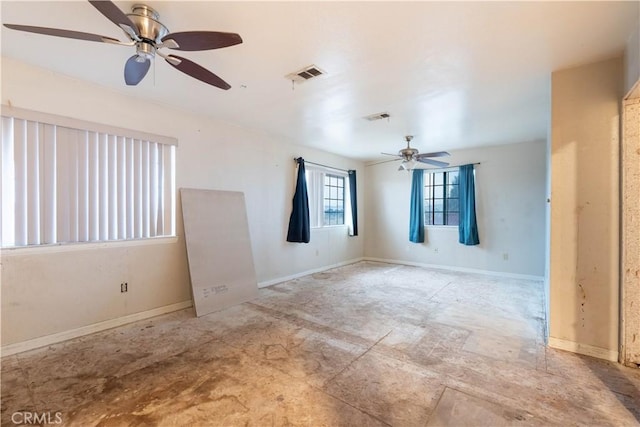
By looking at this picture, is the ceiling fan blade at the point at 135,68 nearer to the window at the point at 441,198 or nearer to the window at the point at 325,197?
the window at the point at 325,197

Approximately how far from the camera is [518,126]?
434cm

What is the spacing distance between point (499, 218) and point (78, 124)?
6.73 meters

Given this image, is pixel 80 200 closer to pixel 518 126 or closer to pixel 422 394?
pixel 422 394

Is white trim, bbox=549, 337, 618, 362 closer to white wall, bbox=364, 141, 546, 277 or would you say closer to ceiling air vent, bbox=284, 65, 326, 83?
white wall, bbox=364, 141, 546, 277

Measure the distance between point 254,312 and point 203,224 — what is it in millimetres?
1376

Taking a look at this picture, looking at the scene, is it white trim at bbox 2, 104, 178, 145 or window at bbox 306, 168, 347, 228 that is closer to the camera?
white trim at bbox 2, 104, 178, 145

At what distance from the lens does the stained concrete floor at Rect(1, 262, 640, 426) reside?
1.77m

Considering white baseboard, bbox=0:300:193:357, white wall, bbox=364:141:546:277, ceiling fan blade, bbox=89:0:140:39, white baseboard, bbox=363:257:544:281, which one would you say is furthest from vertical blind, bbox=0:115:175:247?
white wall, bbox=364:141:546:277

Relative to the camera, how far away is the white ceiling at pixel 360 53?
1.87 m

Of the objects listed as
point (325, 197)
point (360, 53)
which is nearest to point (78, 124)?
point (360, 53)

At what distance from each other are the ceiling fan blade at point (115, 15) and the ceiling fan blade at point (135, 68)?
0.26 m

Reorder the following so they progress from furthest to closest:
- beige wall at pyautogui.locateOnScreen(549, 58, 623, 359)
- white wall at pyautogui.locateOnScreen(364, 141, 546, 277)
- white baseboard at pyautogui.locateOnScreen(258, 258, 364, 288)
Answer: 1. white wall at pyautogui.locateOnScreen(364, 141, 546, 277)
2. white baseboard at pyautogui.locateOnScreen(258, 258, 364, 288)
3. beige wall at pyautogui.locateOnScreen(549, 58, 623, 359)

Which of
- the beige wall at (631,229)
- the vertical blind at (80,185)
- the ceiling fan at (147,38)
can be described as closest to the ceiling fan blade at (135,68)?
the ceiling fan at (147,38)

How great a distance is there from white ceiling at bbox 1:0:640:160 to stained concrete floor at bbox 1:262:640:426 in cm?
259
